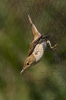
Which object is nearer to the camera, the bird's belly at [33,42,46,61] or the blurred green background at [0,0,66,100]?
the bird's belly at [33,42,46,61]

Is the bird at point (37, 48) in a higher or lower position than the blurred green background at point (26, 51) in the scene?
higher

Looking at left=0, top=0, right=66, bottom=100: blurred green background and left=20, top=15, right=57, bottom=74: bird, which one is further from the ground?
left=20, top=15, right=57, bottom=74: bird

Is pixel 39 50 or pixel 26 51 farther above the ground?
pixel 39 50

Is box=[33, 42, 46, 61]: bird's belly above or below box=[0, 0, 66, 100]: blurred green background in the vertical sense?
above

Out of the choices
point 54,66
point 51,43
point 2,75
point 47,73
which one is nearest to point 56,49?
point 51,43

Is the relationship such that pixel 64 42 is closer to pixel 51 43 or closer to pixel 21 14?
pixel 51 43

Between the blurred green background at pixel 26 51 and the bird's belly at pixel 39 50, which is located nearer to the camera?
the bird's belly at pixel 39 50

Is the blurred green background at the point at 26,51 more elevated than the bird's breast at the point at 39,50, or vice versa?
the bird's breast at the point at 39,50

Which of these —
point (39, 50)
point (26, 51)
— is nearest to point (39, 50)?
point (39, 50)

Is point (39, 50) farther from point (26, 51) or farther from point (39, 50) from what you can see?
point (26, 51)
